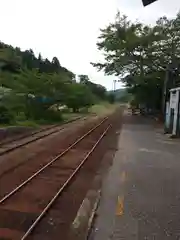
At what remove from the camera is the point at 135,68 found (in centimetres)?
5300

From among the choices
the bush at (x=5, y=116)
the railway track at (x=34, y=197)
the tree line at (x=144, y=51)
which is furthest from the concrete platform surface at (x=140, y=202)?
the tree line at (x=144, y=51)

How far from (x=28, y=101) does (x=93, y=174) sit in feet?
82.5

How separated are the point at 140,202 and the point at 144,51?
42788 millimetres

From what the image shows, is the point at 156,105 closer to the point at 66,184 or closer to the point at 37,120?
the point at 37,120

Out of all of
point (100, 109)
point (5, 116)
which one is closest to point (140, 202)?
point (5, 116)

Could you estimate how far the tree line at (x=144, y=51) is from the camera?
164 ft

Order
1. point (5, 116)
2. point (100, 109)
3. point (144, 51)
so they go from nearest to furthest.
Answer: point (5, 116) < point (144, 51) < point (100, 109)

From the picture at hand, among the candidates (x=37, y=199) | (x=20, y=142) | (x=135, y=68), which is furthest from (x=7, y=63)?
(x=37, y=199)

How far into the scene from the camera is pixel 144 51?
51406 mm

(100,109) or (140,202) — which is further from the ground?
(140,202)

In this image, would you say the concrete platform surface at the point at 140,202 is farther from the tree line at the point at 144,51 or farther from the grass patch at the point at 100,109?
the grass patch at the point at 100,109

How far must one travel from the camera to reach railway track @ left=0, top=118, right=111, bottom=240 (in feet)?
25.3

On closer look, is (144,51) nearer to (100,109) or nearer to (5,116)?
(5,116)

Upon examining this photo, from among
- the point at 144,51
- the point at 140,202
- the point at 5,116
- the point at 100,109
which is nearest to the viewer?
the point at 140,202
